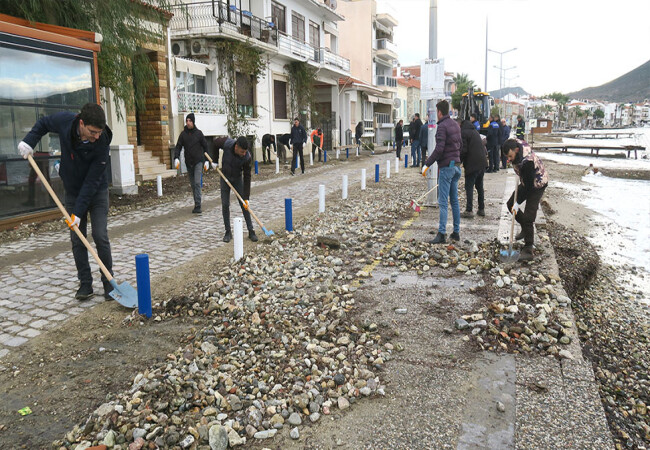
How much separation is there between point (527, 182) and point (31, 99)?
8997 mm

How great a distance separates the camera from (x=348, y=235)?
8.66 metres

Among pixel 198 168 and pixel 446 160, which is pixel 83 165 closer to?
pixel 446 160

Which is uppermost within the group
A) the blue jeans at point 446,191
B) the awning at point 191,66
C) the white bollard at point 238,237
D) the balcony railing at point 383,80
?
the balcony railing at point 383,80

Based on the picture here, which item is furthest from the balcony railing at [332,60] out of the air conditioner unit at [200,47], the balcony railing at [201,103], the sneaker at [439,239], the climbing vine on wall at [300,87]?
the sneaker at [439,239]

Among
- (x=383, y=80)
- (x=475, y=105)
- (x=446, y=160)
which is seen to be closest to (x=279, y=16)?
(x=475, y=105)

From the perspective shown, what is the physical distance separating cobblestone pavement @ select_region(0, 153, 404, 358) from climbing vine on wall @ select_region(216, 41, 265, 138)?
8.52 m

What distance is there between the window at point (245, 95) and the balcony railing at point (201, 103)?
50.9 inches

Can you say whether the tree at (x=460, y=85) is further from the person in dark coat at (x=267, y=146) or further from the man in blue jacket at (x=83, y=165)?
the man in blue jacket at (x=83, y=165)

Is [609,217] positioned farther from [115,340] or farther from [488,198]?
[115,340]

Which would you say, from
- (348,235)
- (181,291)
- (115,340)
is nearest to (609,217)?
(348,235)

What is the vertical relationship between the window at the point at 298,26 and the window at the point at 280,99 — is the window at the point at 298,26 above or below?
above

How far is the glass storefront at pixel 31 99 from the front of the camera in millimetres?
8812

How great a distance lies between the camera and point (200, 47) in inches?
808

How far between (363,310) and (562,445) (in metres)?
2.44
